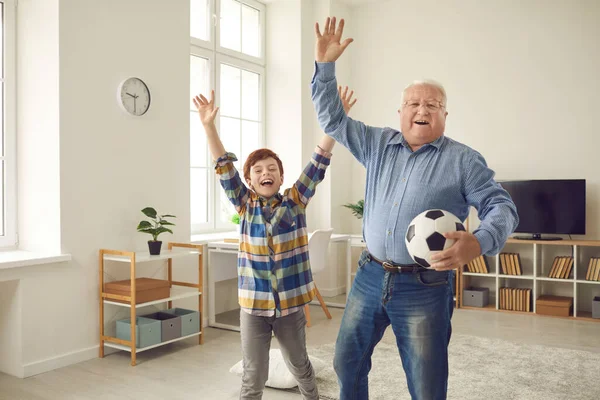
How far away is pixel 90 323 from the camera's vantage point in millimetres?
3746

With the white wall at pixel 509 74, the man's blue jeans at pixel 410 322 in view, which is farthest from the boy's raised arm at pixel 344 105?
the white wall at pixel 509 74

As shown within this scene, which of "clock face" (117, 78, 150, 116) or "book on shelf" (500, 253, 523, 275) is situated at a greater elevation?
"clock face" (117, 78, 150, 116)

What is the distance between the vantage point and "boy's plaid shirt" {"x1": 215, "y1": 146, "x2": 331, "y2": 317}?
2287 millimetres

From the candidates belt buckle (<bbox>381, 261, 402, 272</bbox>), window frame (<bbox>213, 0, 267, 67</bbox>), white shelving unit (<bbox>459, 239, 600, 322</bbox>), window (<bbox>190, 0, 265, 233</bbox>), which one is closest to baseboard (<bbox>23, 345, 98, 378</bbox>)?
window (<bbox>190, 0, 265, 233</bbox>)

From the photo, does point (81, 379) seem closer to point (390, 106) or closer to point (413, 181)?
point (413, 181)

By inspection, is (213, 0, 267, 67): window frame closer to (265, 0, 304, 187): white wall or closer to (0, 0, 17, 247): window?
(265, 0, 304, 187): white wall

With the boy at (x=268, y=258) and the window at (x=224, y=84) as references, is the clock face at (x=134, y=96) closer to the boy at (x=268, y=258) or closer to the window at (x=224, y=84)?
the window at (x=224, y=84)

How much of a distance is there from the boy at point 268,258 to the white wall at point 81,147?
66.2 inches

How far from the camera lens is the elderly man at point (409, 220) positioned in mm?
1830

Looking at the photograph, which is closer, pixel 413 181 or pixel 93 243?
pixel 413 181

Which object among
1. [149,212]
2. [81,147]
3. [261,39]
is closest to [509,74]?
[261,39]

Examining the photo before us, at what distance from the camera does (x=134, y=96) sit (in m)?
4.02

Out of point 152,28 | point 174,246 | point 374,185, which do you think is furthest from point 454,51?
point 374,185

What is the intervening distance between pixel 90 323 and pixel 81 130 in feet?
4.14
